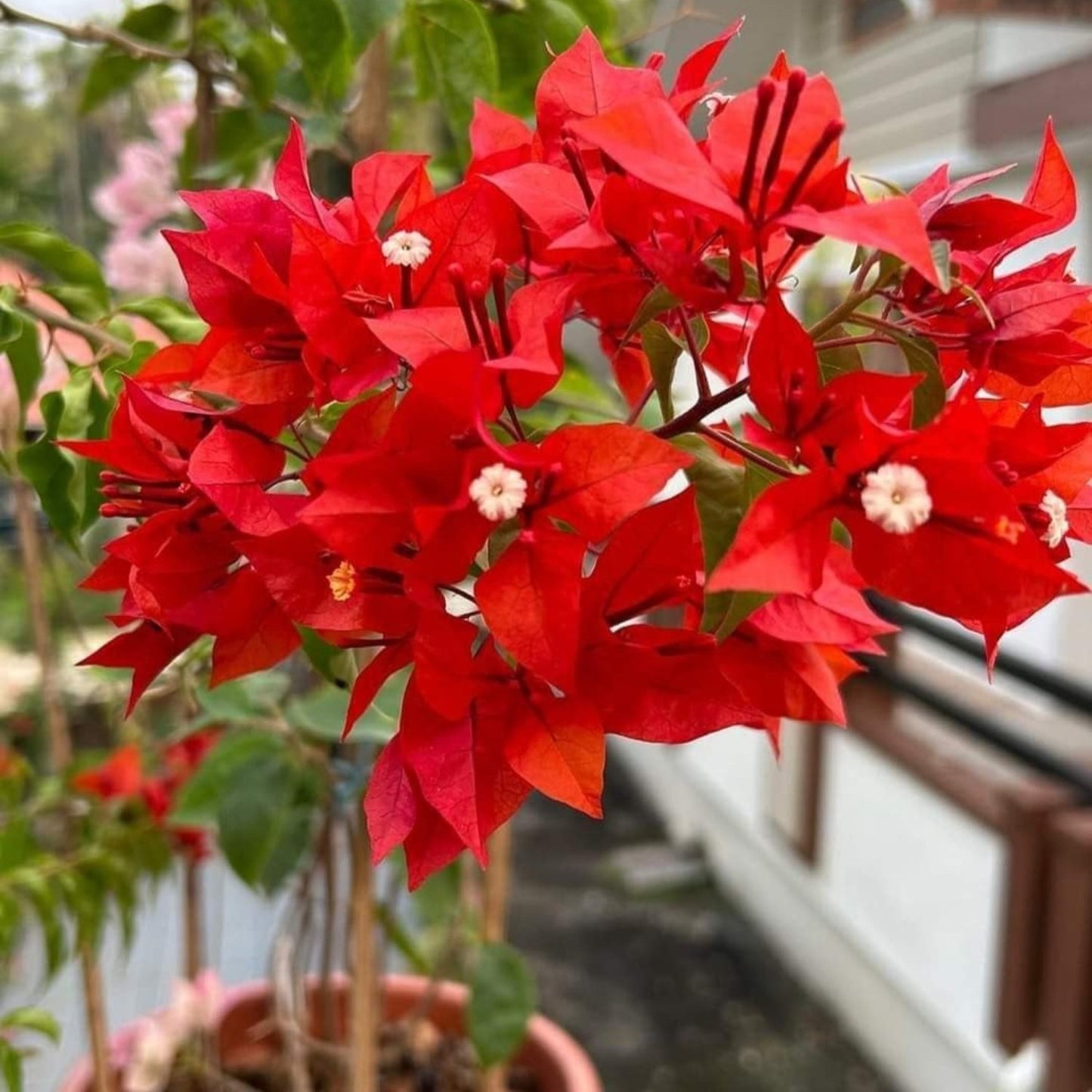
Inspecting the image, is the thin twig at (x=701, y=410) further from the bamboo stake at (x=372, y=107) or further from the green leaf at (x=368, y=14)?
the bamboo stake at (x=372, y=107)

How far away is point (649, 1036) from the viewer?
61.4 inches

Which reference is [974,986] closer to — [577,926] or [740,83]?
[577,926]

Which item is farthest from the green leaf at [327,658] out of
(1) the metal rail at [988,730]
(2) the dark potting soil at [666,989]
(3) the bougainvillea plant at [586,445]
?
(2) the dark potting soil at [666,989]

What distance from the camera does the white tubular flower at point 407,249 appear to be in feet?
0.92

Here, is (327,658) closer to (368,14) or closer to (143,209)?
(368,14)

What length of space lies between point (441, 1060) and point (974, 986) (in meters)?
0.81

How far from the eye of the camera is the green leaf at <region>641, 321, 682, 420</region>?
0.31 m

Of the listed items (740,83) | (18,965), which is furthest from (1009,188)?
(18,965)

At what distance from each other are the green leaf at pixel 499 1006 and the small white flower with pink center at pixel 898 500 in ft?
1.69

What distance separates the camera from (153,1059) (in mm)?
743

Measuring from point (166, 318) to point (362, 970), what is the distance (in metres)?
0.35

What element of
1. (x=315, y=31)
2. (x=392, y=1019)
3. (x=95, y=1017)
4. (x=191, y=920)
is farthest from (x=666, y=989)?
(x=315, y=31)

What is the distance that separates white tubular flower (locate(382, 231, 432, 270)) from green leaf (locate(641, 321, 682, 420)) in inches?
2.6

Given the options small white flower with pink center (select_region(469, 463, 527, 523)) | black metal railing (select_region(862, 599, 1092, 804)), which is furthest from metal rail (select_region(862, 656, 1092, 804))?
small white flower with pink center (select_region(469, 463, 527, 523))
